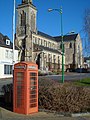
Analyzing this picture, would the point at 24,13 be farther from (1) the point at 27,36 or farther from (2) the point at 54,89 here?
(2) the point at 54,89

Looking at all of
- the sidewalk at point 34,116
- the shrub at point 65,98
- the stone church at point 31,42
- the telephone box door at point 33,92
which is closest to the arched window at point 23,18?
the stone church at point 31,42

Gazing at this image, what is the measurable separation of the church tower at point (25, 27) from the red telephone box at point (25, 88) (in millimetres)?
76388

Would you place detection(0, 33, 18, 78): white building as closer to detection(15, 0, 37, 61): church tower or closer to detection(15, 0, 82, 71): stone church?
detection(15, 0, 82, 71): stone church

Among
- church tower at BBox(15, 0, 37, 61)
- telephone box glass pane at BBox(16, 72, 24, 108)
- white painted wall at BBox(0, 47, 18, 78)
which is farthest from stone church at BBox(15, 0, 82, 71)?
telephone box glass pane at BBox(16, 72, 24, 108)

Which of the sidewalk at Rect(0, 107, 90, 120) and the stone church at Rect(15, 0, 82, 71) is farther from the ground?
the stone church at Rect(15, 0, 82, 71)

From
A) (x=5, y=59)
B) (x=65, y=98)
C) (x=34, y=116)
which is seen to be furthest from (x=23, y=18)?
(x=34, y=116)

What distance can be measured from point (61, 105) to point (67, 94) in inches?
23.5

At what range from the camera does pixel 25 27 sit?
9119 cm

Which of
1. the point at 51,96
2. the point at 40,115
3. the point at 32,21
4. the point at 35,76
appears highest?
the point at 32,21

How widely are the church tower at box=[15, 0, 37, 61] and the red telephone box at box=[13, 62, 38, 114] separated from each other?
76.4 m

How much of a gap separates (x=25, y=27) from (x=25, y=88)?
269 feet

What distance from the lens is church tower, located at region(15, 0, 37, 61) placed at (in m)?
88.4

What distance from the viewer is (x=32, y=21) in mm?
94000

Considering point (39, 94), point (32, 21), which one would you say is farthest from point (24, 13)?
point (39, 94)
